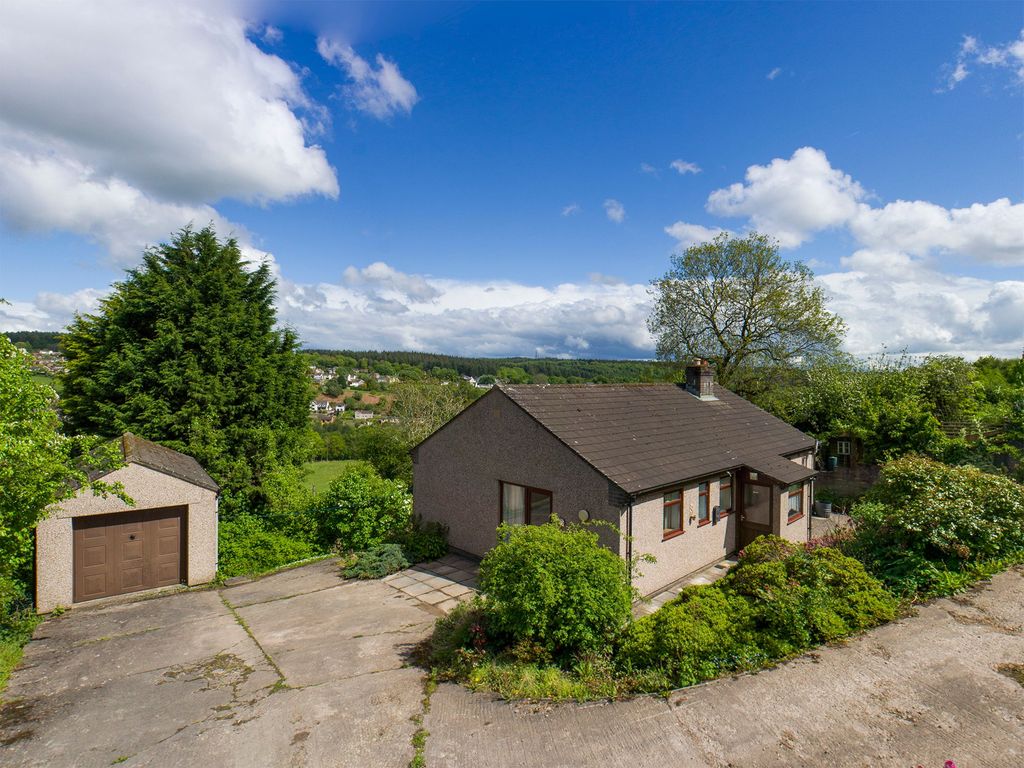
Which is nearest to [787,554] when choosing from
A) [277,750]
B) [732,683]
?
[732,683]

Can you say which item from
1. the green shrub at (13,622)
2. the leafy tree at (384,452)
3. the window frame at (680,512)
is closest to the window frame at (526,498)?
the window frame at (680,512)

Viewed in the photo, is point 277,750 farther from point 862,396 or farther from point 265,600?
point 862,396

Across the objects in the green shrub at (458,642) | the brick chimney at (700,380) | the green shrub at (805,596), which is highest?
the brick chimney at (700,380)

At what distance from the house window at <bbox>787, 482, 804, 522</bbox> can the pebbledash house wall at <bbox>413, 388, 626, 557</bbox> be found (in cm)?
687

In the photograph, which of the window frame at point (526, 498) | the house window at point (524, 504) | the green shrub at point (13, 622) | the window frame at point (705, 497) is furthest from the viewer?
the window frame at point (705, 497)

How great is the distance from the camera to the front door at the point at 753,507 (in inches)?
555

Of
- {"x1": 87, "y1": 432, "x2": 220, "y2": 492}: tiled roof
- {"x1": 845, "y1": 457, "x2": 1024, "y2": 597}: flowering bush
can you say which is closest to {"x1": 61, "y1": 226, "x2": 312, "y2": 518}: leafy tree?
{"x1": 87, "y1": 432, "x2": 220, "y2": 492}: tiled roof

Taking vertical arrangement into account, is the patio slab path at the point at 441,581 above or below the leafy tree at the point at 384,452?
below

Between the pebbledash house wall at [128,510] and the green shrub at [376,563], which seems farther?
the green shrub at [376,563]

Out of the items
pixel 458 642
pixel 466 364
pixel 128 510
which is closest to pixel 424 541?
pixel 458 642

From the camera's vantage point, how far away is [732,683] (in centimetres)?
647

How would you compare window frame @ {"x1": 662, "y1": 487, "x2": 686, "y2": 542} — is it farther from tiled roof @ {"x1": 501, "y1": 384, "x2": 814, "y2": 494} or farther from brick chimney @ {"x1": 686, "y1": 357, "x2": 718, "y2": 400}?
brick chimney @ {"x1": 686, "y1": 357, "x2": 718, "y2": 400}

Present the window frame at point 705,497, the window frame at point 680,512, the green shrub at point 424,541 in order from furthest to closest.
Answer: the green shrub at point 424,541 < the window frame at point 705,497 < the window frame at point 680,512

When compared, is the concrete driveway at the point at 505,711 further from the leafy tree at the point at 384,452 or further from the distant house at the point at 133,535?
the leafy tree at the point at 384,452
